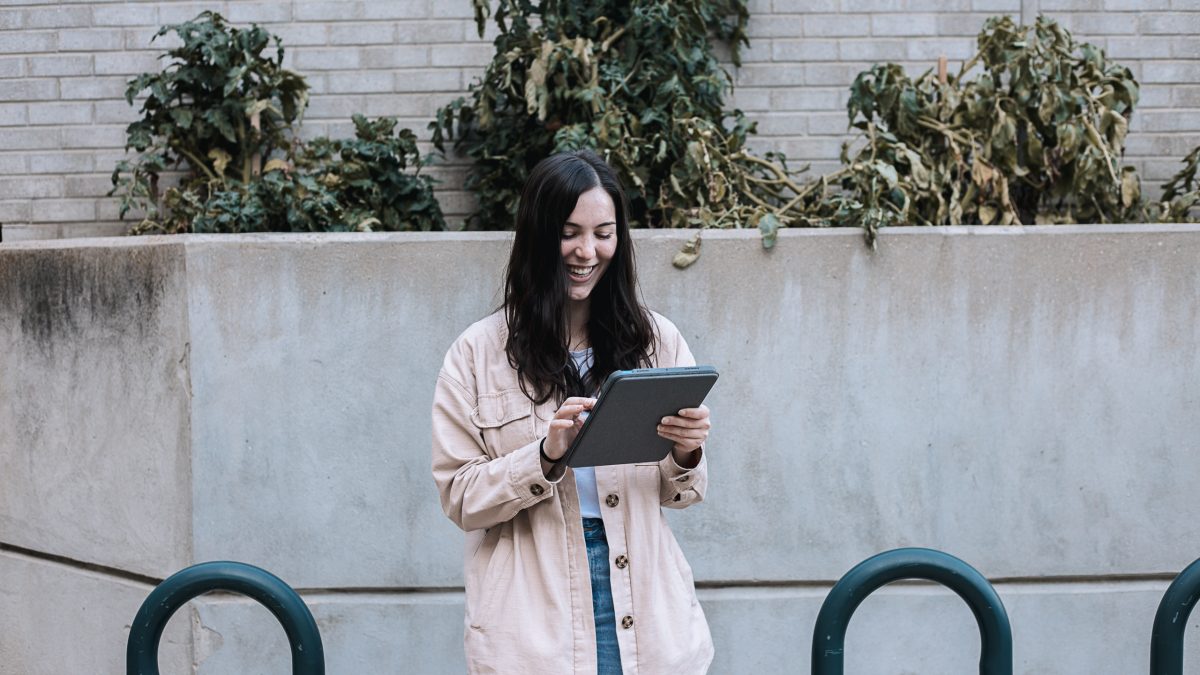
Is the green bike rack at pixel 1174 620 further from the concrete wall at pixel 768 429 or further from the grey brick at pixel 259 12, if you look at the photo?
the grey brick at pixel 259 12

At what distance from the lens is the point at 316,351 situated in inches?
145

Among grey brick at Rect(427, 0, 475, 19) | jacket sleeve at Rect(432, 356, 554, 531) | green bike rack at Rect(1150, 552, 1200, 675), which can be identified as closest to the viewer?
jacket sleeve at Rect(432, 356, 554, 531)

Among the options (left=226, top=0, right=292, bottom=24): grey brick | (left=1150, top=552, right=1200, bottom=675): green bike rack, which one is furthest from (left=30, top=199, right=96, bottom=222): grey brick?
(left=1150, top=552, right=1200, bottom=675): green bike rack

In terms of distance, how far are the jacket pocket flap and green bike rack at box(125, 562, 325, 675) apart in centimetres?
54

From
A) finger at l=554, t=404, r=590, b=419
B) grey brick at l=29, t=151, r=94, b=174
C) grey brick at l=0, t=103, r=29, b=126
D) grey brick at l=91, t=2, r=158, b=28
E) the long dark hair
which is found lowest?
finger at l=554, t=404, r=590, b=419

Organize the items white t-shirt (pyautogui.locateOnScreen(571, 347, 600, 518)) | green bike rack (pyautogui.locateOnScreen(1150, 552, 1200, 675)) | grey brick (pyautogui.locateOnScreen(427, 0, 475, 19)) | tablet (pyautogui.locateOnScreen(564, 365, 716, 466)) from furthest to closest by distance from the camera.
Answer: grey brick (pyautogui.locateOnScreen(427, 0, 475, 19)) → green bike rack (pyautogui.locateOnScreen(1150, 552, 1200, 675)) → white t-shirt (pyautogui.locateOnScreen(571, 347, 600, 518)) → tablet (pyautogui.locateOnScreen(564, 365, 716, 466))

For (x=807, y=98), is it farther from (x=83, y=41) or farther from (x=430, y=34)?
(x=83, y=41)

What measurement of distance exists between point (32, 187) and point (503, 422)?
3.48m

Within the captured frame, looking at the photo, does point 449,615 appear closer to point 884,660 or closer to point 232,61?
point 884,660

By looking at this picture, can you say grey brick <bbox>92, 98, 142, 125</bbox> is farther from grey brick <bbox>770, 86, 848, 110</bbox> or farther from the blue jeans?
the blue jeans

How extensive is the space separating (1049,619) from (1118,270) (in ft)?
3.82

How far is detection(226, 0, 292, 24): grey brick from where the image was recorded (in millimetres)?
4664

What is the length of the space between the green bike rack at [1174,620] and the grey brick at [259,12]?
381cm

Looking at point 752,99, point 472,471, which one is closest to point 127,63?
point 752,99
